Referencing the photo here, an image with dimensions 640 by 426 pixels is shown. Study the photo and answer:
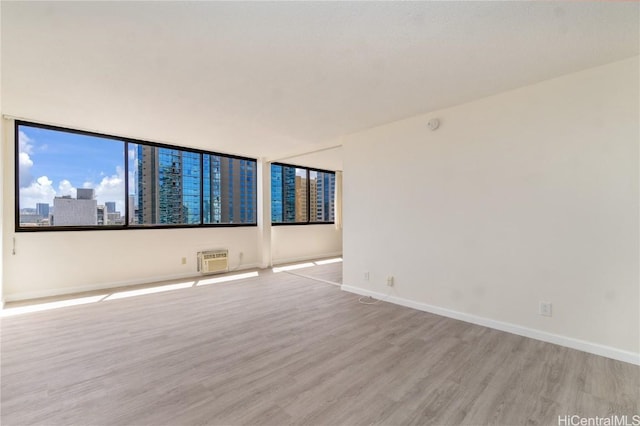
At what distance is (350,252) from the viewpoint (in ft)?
13.7

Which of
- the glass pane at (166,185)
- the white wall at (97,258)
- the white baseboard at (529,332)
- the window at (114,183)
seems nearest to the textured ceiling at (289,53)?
the window at (114,183)

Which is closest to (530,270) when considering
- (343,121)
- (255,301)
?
(343,121)

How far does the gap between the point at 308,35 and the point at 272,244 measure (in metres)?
4.96

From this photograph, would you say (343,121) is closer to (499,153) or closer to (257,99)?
(257,99)

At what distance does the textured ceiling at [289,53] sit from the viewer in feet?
5.52

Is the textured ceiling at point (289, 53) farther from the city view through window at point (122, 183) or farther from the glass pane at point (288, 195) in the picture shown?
the glass pane at point (288, 195)

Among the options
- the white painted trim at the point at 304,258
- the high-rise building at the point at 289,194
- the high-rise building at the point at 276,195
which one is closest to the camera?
the white painted trim at the point at 304,258

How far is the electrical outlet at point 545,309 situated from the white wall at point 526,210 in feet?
0.11

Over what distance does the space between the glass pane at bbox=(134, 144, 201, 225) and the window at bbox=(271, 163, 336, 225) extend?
1.78 m

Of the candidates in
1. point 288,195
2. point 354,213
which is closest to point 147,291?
point 354,213

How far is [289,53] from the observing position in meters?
2.09

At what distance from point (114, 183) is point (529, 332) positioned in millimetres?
5702

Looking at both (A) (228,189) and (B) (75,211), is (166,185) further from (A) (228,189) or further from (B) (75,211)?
(B) (75,211)

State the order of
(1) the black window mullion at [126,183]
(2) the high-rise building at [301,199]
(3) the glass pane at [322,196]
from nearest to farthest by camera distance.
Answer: (1) the black window mullion at [126,183]
(2) the high-rise building at [301,199]
(3) the glass pane at [322,196]
